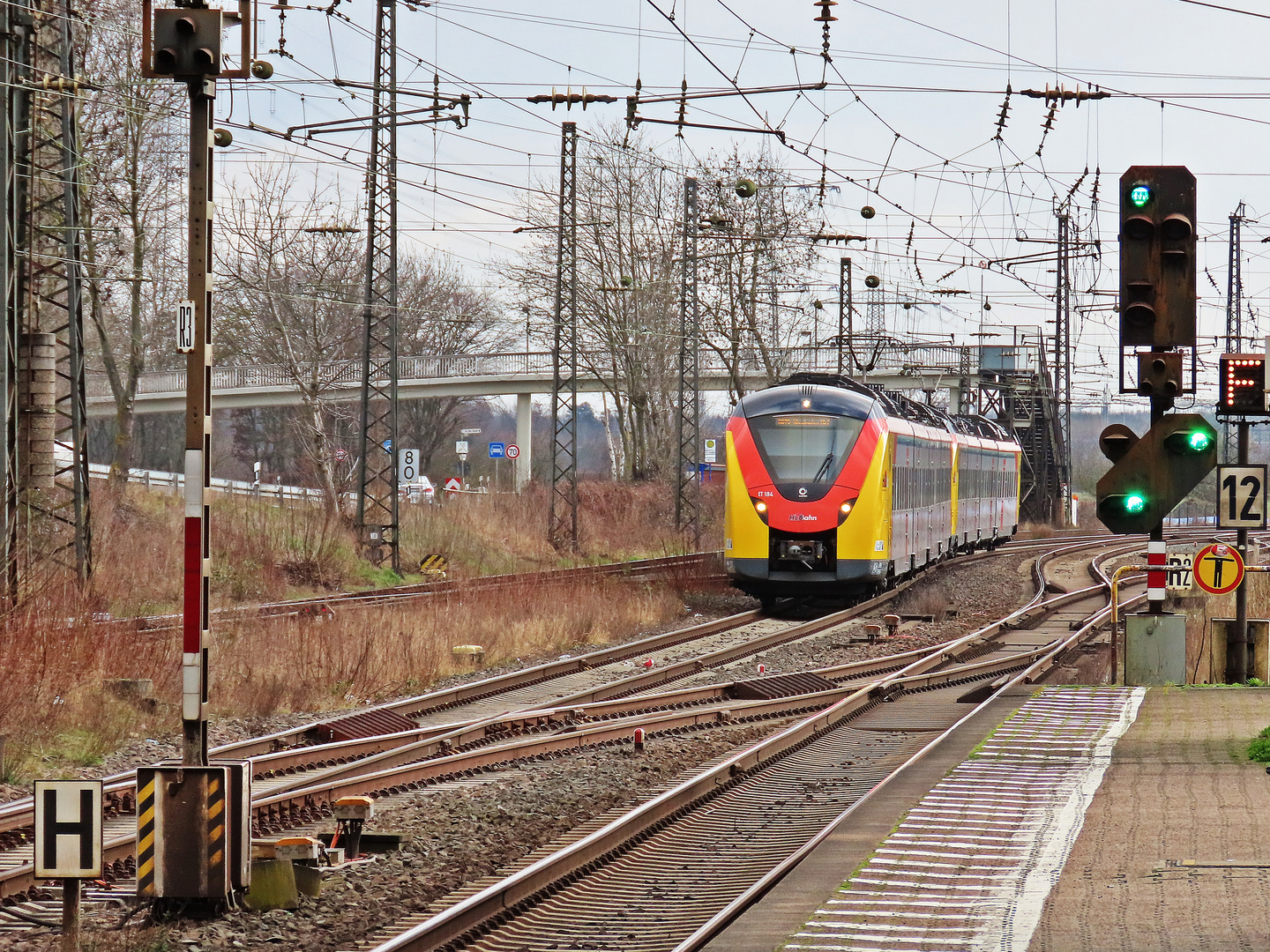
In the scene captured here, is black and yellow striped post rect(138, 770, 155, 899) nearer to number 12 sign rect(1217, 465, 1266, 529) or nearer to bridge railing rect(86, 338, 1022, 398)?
number 12 sign rect(1217, 465, 1266, 529)

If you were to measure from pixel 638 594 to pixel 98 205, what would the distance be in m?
16.8

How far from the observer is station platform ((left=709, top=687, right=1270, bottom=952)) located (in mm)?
6762

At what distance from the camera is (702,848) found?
9602 mm

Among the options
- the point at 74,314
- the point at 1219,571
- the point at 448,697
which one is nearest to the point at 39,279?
the point at 74,314

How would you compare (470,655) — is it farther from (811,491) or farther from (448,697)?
(811,491)

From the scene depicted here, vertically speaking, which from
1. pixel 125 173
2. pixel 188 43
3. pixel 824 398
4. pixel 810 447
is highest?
pixel 125 173

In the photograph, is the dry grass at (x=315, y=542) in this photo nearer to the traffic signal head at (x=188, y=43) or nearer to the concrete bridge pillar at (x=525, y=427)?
the traffic signal head at (x=188, y=43)

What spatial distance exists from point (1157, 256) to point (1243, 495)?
142 inches

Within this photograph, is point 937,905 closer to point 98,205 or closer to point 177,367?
→ point 98,205

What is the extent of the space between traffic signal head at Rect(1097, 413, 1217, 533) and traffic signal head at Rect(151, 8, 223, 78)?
9136mm

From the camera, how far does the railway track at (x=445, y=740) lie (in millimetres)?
10094

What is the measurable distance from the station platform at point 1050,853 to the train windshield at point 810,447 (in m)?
11.4

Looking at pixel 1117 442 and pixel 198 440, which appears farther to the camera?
pixel 1117 442

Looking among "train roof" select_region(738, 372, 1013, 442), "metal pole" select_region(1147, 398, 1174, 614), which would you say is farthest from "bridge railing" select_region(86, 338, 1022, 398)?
"metal pole" select_region(1147, 398, 1174, 614)
